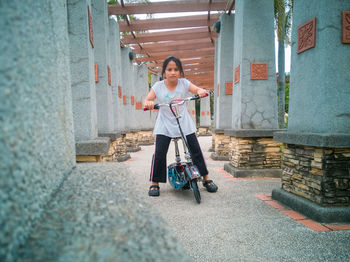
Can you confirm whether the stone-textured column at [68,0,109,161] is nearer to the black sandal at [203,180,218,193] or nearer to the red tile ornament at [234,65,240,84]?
the black sandal at [203,180,218,193]

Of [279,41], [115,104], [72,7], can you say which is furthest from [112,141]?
[279,41]

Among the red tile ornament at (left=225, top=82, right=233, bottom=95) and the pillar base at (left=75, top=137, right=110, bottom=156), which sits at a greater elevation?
the red tile ornament at (left=225, top=82, right=233, bottom=95)

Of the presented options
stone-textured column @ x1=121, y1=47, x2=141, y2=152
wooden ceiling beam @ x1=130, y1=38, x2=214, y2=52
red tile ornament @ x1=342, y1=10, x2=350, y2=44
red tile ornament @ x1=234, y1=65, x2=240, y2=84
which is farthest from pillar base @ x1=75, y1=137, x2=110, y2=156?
wooden ceiling beam @ x1=130, y1=38, x2=214, y2=52

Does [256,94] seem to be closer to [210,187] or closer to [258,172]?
[258,172]

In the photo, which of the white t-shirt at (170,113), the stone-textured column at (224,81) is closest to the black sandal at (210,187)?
the white t-shirt at (170,113)

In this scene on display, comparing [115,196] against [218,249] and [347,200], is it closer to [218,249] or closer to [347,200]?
[218,249]

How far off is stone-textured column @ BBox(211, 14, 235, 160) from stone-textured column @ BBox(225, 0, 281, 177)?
1905 mm

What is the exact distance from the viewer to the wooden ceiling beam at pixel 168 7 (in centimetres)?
571

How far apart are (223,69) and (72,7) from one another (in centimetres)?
440

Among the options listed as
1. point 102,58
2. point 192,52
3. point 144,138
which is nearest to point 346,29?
point 102,58

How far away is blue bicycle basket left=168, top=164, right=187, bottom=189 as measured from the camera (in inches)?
121

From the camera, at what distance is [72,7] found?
2594mm

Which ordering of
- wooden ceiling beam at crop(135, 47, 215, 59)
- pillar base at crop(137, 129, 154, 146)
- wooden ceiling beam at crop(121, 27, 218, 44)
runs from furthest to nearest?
1. pillar base at crop(137, 129, 154, 146)
2. wooden ceiling beam at crop(135, 47, 215, 59)
3. wooden ceiling beam at crop(121, 27, 218, 44)

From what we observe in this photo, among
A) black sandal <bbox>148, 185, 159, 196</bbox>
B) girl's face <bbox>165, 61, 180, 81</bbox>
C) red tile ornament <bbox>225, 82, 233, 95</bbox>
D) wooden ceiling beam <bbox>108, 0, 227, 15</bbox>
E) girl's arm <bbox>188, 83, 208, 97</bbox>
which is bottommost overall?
black sandal <bbox>148, 185, 159, 196</bbox>
